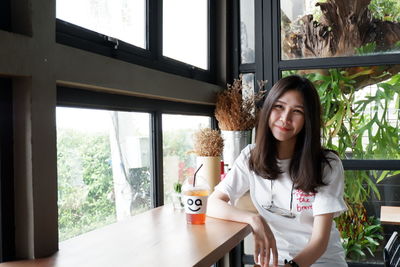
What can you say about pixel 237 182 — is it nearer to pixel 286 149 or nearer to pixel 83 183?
pixel 286 149

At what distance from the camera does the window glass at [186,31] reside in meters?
2.50

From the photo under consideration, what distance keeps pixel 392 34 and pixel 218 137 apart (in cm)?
142

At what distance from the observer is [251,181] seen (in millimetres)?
2057

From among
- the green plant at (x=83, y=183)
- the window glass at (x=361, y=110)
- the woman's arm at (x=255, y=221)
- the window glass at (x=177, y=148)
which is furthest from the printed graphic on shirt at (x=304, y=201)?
Answer: the window glass at (x=361, y=110)

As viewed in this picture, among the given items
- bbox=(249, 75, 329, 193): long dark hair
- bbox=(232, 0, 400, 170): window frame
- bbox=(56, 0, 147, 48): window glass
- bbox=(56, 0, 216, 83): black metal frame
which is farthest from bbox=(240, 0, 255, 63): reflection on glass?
bbox=(249, 75, 329, 193): long dark hair

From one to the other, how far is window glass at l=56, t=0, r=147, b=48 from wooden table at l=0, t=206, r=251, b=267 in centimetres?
84

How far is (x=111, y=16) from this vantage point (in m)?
1.98

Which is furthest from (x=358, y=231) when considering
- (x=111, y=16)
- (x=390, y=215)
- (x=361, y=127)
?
(x=111, y=16)

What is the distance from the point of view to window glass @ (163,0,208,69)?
2.50 metres

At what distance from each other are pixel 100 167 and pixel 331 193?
101cm

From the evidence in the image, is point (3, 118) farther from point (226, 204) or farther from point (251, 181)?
point (251, 181)

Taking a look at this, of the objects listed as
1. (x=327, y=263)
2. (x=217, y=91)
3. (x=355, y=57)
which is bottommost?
(x=327, y=263)

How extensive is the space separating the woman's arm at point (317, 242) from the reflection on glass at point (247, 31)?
64.7 inches

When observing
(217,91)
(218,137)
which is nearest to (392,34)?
(217,91)
